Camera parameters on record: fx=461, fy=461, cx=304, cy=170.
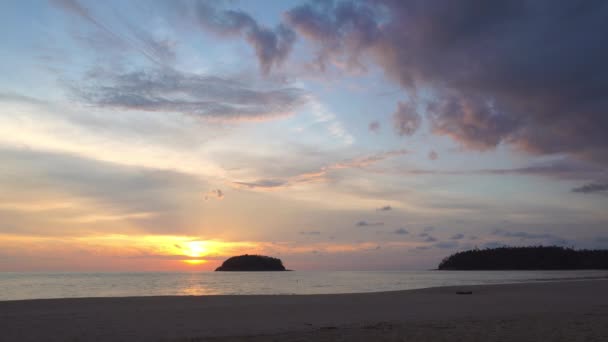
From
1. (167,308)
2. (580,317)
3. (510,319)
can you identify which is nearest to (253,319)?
(167,308)

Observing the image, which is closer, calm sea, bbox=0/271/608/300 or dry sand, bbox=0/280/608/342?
dry sand, bbox=0/280/608/342

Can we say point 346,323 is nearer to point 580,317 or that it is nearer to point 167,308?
point 580,317

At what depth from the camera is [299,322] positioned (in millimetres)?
20922

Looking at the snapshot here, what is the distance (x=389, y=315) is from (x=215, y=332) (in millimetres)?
9631

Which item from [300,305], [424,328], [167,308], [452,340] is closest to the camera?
[452,340]

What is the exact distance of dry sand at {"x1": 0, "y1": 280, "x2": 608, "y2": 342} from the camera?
16.0 meters

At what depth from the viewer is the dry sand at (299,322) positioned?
16047mm

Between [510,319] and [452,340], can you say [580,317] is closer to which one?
[510,319]

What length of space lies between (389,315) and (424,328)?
6.00 meters

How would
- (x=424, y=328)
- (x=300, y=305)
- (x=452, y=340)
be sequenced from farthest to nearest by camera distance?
1. (x=300, y=305)
2. (x=424, y=328)
3. (x=452, y=340)

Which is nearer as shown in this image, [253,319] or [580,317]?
[580,317]

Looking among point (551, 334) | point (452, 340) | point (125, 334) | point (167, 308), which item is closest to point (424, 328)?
point (452, 340)

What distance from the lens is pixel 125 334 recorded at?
17.7m

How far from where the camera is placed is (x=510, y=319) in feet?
66.8
